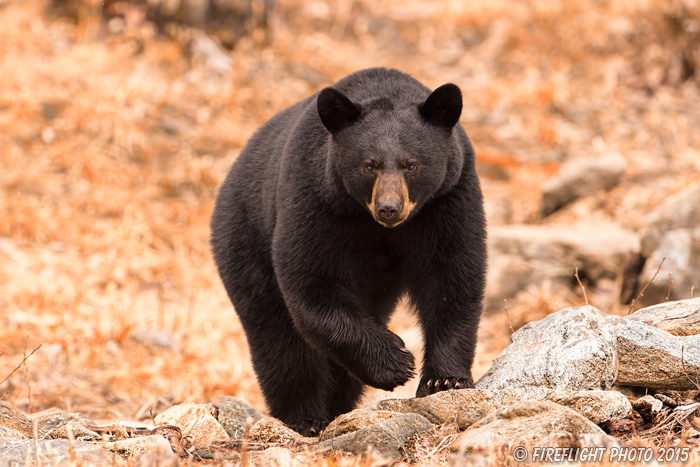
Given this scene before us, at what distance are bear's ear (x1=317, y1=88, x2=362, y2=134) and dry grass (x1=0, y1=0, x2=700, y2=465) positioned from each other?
270cm

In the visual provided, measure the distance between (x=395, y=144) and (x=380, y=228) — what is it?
47cm

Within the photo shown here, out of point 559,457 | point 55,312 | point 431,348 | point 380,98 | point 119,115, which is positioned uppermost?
point 380,98

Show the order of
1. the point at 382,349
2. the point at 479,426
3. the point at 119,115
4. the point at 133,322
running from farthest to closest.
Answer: the point at 119,115 → the point at 133,322 → the point at 382,349 → the point at 479,426

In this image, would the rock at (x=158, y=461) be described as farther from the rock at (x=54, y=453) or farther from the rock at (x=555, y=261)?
the rock at (x=555, y=261)

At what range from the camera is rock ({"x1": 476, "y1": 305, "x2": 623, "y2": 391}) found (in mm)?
3947

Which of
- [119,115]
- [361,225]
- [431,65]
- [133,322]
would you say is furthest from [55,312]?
[431,65]

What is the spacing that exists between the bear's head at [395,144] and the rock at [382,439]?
98cm

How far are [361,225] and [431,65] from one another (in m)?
10.6

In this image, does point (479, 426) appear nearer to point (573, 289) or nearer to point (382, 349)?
point (382, 349)

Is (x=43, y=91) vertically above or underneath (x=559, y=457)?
underneath

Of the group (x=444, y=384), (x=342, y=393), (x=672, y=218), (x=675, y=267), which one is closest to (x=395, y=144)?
(x=444, y=384)

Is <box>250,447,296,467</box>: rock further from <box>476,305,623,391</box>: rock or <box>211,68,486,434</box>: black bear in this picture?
<box>476,305,623,391</box>: rock

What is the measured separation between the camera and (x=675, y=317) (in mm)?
4480

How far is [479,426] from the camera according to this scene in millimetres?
3547
